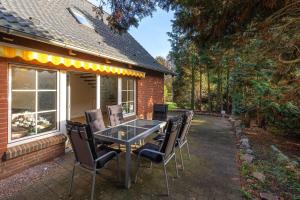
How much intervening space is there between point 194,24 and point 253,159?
4.18 metres

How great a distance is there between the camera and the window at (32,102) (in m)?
4.37

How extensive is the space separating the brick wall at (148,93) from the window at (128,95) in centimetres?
31

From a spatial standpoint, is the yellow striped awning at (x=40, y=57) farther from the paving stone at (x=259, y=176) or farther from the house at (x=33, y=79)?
the paving stone at (x=259, y=176)

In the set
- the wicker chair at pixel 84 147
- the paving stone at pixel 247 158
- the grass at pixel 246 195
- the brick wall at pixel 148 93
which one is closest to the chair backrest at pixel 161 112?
the brick wall at pixel 148 93

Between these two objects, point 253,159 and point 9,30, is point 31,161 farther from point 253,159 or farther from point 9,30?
point 253,159

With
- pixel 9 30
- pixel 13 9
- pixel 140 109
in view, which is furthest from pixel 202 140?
pixel 13 9

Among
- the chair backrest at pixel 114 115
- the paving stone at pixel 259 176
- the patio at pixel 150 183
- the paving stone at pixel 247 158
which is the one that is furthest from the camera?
the chair backrest at pixel 114 115

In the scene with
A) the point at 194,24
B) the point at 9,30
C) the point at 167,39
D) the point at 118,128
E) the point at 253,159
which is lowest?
the point at 253,159

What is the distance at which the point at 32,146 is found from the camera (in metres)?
4.41

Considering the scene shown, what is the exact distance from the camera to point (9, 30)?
356 cm

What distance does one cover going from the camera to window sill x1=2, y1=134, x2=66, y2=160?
400 centimetres

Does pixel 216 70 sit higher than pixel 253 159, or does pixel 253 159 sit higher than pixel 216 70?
pixel 216 70

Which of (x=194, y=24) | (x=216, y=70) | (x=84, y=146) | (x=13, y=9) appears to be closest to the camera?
(x=84, y=146)

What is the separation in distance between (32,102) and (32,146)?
1129mm
